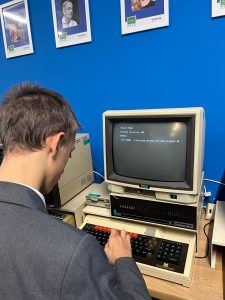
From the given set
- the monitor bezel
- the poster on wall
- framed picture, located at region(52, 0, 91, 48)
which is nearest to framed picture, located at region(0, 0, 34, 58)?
framed picture, located at region(52, 0, 91, 48)

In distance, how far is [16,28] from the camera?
1.59 meters

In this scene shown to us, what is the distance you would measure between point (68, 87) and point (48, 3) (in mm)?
494

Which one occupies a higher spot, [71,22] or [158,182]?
[71,22]

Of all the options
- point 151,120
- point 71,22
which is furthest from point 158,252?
point 71,22

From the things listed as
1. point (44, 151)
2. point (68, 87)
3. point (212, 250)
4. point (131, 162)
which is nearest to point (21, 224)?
point (44, 151)

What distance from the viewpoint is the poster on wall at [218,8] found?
3.50 ft

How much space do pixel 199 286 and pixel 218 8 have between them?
1137 millimetres

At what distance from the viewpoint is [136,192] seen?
1045 mm

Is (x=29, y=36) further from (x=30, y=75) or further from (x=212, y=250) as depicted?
(x=212, y=250)

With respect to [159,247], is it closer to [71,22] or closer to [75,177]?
[75,177]

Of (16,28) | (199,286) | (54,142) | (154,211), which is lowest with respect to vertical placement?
(199,286)

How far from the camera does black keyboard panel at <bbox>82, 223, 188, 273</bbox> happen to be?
875mm

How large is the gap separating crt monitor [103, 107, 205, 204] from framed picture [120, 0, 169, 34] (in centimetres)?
54

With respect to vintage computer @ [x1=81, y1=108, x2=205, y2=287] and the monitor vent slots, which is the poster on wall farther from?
the monitor vent slots
